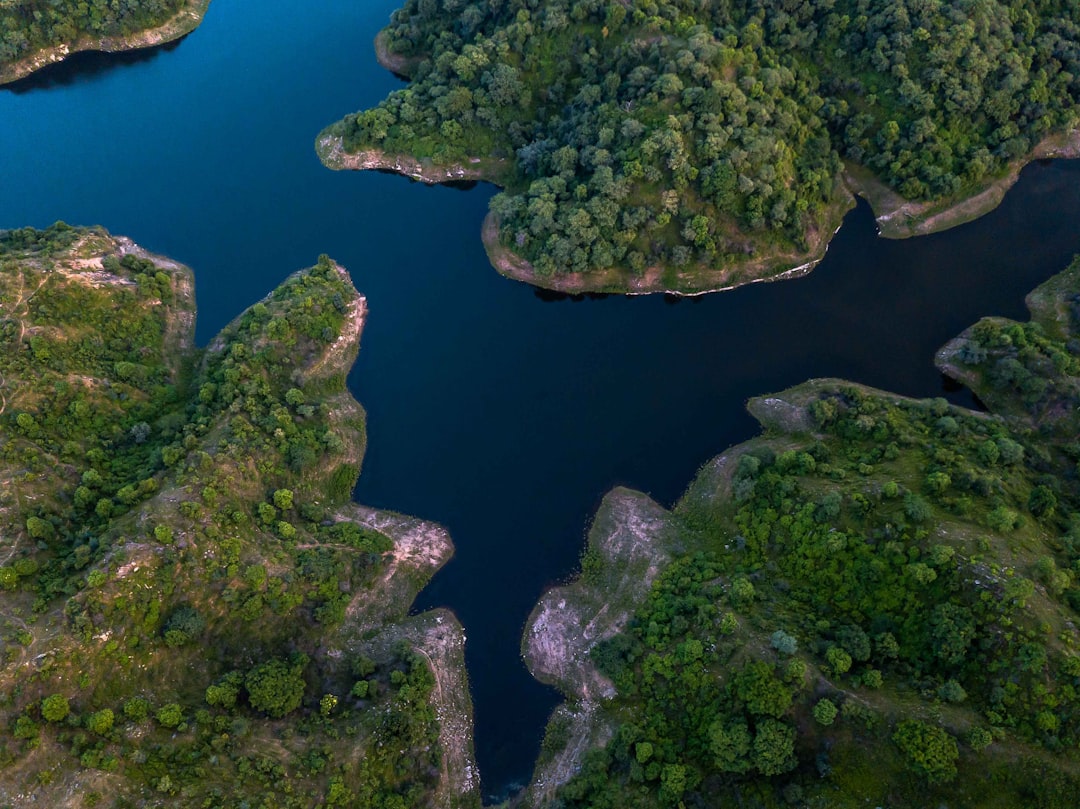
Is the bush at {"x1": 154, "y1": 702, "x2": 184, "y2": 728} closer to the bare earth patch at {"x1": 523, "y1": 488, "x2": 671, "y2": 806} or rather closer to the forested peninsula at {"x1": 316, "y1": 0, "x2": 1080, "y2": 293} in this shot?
the bare earth patch at {"x1": 523, "y1": 488, "x2": 671, "y2": 806}

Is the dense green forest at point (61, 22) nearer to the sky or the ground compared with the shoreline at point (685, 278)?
nearer to the sky

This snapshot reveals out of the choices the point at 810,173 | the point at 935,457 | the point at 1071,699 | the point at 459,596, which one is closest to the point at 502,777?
the point at 459,596

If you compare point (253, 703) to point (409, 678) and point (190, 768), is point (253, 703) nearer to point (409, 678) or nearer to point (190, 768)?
point (190, 768)

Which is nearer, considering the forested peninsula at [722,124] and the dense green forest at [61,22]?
the forested peninsula at [722,124]

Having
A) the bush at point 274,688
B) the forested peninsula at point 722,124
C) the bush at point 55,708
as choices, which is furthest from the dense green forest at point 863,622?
the bush at point 55,708

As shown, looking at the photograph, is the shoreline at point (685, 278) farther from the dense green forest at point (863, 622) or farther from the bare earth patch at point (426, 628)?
the bare earth patch at point (426, 628)

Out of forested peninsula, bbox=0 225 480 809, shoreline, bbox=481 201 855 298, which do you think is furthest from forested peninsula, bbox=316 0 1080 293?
forested peninsula, bbox=0 225 480 809

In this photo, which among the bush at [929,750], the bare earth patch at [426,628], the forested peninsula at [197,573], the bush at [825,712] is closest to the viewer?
the bush at [929,750]
